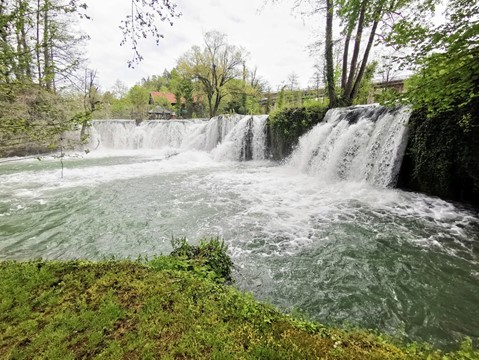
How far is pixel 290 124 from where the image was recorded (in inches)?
489

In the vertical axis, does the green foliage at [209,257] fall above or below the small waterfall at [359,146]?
below

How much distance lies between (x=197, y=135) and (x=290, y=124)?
9255 mm

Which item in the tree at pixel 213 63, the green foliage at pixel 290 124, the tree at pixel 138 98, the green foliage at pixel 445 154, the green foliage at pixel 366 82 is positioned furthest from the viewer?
the tree at pixel 138 98

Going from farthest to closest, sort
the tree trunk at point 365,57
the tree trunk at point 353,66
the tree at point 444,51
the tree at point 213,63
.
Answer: the tree at point 213,63 < the tree trunk at point 365,57 < the tree trunk at point 353,66 < the tree at point 444,51

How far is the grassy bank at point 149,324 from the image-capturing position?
1.72 meters

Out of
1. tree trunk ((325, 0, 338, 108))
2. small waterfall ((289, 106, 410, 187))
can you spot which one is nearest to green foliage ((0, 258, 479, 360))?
small waterfall ((289, 106, 410, 187))

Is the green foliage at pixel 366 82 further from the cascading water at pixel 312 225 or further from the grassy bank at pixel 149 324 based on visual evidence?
the grassy bank at pixel 149 324

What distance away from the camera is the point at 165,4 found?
85.0 inches

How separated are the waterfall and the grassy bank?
8908 millimetres

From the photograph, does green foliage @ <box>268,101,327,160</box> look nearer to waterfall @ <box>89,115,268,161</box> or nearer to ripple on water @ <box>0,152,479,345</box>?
waterfall @ <box>89,115,268,161</box>

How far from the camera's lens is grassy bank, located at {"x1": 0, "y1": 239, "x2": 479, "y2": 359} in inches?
67.8

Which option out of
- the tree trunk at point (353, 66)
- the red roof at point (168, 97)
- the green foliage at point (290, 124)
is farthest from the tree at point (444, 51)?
the red roof at point (168, 97)

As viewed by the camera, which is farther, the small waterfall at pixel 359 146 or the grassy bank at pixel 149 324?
the small waterfall at pixel 359 146

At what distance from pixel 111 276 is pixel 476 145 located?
27.0 feet
